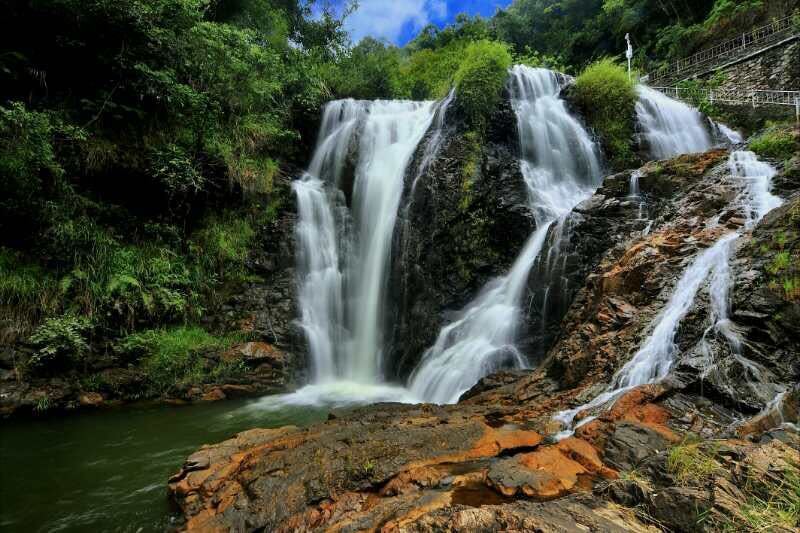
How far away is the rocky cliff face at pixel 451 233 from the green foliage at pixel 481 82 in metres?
0.74

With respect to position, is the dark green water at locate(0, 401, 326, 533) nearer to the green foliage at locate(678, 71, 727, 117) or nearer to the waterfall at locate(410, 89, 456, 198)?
the waterfall at locate(410, 89, 456, 198)

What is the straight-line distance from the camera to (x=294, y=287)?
11.2 meters

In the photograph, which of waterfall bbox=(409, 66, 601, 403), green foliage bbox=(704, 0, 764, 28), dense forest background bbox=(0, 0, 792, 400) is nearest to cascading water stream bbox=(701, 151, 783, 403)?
waterfall bbox=(409, 66, 601, 403)

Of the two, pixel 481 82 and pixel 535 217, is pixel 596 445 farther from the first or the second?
pixel 481 82

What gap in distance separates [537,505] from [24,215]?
10.8m

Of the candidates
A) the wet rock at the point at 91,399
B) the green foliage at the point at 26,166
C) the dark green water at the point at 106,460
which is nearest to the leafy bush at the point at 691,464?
the dark green water at the point at 106,460

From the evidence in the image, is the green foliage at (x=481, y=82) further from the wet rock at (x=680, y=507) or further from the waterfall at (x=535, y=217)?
the wet rock at (x=680, y=507)

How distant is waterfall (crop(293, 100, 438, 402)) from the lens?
10703 millimetres

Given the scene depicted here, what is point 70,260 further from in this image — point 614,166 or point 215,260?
point 614,166

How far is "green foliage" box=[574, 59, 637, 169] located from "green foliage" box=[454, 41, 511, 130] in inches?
115

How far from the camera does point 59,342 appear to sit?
25.4 feet

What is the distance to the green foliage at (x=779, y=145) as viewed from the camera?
691 cm

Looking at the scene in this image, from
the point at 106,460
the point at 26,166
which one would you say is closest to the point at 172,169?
the point at 26,166

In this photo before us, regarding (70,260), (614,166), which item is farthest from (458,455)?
(614,166)
